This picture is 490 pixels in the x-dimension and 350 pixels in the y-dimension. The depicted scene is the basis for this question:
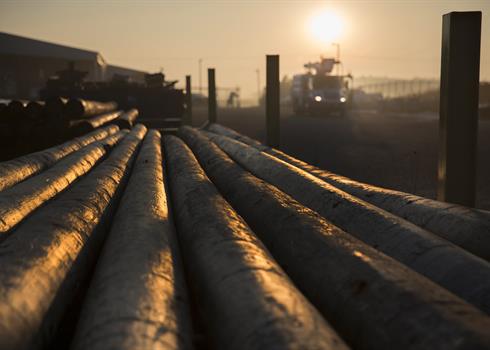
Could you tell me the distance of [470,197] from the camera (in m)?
5.00

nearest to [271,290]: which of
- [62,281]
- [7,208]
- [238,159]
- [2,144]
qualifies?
[62,281]

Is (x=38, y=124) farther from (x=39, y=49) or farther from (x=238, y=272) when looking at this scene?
(x=39, y=49)

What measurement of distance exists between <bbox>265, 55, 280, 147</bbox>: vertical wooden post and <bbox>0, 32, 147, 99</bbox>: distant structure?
104 ft

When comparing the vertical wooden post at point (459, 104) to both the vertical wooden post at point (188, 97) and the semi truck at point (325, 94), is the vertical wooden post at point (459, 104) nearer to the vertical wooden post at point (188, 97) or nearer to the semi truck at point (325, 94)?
the vertical wooden post at point (188, 97)

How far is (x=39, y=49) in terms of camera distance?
145 feet

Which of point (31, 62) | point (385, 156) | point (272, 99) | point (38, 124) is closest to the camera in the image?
point (272, 99)

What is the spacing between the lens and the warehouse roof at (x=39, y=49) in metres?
40.7

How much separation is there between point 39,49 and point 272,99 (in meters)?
38.9

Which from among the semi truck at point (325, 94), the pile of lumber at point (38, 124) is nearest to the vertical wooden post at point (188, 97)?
the pile of lumber at point (38, 124)

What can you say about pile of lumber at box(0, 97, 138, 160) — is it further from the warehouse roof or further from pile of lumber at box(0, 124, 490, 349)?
the warehouse roof

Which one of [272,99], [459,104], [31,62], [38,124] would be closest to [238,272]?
[459,104]

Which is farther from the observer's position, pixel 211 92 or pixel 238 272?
pixel 211 92

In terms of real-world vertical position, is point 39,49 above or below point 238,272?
above

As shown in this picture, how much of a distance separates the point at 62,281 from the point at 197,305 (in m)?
0.64
